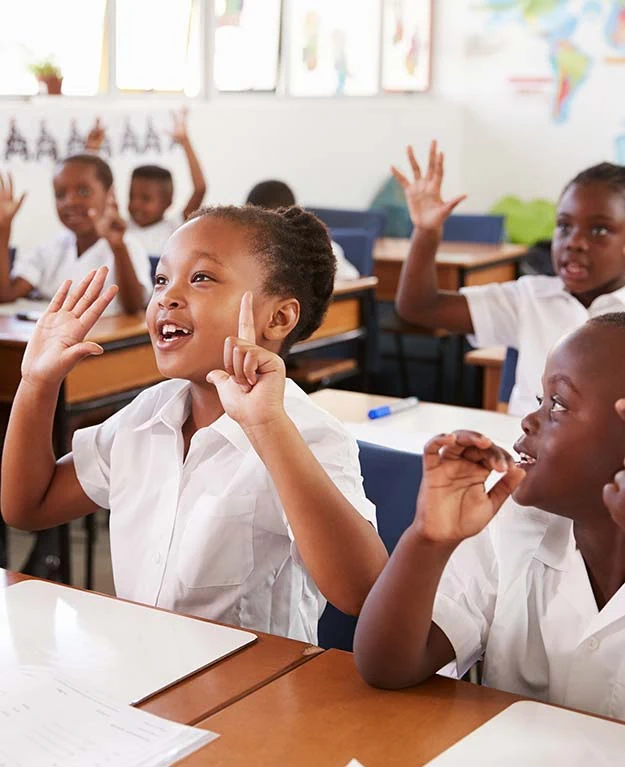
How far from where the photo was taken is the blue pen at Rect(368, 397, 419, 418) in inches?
99.3

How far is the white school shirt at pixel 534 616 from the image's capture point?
1184 mm

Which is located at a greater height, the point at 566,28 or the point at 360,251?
the point at 566,28

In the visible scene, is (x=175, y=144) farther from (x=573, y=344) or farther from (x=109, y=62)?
(x=573, y=344)

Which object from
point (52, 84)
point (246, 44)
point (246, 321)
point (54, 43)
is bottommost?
point (246, 321)

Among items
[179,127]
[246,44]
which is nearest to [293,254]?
[179,127]

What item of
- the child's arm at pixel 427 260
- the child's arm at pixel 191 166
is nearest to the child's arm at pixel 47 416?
the child's arm at pixel 427 260

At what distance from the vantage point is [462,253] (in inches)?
208

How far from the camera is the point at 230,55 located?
5801 mm

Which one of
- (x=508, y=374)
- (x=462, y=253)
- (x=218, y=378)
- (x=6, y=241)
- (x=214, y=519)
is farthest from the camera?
(x=462, y=253)

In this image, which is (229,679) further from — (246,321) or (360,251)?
(360,251)

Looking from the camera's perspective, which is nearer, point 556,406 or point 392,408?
point 556,406

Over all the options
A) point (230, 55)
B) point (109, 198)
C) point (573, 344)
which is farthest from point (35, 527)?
point (230, 55)

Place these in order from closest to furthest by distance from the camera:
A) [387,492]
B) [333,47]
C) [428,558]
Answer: [428,558] < [387,492] < [333,47]

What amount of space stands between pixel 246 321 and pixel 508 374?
1.69 metres
